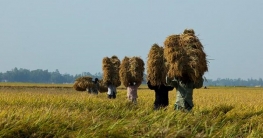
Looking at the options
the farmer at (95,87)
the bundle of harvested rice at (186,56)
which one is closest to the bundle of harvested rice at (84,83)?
the farmer at (95,87)

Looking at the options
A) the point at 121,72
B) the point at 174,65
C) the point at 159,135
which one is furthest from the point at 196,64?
the point at 121,72

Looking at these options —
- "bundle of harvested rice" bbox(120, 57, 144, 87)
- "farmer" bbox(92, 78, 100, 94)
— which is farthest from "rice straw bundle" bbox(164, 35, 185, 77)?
"farmer" bbox(92, 78, 100, 94)

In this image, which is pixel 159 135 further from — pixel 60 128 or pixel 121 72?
pixel 121 72

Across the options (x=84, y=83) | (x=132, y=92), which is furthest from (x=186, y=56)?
(x=84, y=83)

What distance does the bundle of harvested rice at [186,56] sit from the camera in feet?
33.3

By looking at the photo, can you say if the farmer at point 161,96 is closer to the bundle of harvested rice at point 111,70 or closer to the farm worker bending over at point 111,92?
the farm worker bending over at point 111,92

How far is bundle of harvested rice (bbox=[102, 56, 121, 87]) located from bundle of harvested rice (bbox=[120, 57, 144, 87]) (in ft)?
20.7

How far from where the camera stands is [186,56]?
404 inches

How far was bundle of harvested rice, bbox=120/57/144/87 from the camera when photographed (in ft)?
54.8

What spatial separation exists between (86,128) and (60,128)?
0.37 meters

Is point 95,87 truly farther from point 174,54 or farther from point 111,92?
point 174,54

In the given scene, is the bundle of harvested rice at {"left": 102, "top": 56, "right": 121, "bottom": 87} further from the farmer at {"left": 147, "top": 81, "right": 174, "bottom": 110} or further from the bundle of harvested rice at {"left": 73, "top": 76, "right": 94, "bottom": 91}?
the farmer at {"left": 147, "top": 81, "right": 174, "bottom": 110}

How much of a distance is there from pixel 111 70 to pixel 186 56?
1411 centimetres

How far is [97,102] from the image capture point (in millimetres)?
14258
